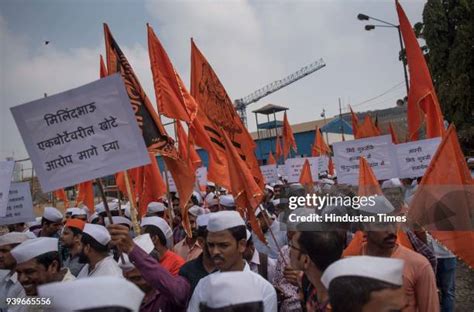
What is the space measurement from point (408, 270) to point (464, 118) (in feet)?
73.4

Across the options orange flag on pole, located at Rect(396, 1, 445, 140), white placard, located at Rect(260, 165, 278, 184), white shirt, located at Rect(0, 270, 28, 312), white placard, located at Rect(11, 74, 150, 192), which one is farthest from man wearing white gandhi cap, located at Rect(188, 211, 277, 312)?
white placard, located at Rect(260, 165, 278, 184)

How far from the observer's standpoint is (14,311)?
3242 millimetres

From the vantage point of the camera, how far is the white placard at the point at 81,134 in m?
2.77

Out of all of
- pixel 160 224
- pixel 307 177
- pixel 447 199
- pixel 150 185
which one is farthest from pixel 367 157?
pixel 160 224

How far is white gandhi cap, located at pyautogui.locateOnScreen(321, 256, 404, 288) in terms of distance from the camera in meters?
1.57

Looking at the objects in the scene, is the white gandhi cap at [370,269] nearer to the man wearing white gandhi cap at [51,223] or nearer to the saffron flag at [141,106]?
the saffron flag at [141,106]

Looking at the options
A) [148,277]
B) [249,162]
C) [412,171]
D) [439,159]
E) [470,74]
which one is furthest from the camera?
[470,74]

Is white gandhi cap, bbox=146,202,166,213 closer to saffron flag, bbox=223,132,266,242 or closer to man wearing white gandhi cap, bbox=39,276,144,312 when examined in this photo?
saffron flag, bbox=223,132,266,242

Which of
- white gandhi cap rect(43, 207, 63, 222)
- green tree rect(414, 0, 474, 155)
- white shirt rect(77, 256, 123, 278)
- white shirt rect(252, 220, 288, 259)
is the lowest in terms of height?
white shirt rect(252, 220, 288, 259)

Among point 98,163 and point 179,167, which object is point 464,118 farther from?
point 98,163

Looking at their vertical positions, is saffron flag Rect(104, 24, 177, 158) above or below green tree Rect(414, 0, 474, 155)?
below

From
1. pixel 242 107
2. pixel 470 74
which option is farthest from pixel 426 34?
pixel 242 107

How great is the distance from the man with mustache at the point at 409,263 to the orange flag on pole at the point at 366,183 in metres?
1.10

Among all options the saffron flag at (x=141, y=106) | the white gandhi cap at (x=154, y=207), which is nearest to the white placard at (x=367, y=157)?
the white gandhi cap at (x=154, y=207)
